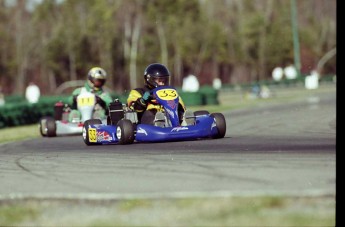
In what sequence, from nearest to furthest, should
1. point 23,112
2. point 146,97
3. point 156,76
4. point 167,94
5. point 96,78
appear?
point 167,94 → point 146,97 → point 156,76 → point 96,78 → point 23,112

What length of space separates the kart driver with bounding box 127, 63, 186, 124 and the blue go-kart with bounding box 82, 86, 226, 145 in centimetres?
12

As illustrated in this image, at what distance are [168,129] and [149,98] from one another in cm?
87

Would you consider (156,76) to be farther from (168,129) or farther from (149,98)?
(168,129)

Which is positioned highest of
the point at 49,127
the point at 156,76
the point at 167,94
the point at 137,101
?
the point at 156,76

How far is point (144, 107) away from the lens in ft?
48.0

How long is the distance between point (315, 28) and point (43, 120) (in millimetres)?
89750

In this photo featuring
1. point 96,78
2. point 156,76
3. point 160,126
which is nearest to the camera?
point 160,126

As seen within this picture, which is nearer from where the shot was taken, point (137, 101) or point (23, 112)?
point (137, 101)

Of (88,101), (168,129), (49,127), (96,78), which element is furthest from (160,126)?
(49,127)

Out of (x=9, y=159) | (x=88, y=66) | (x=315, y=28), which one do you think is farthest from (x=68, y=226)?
(x=315, y=28)

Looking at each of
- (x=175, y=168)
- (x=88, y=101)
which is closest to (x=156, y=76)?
(x=88, y=101)

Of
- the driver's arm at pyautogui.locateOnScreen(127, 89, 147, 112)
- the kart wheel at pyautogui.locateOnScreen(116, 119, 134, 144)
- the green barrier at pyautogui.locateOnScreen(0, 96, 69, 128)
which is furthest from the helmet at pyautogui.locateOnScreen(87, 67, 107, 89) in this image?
the green barrier at pyautogui.locateOnScreen(0, 96, 69, 128)

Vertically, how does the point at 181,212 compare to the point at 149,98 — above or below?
below

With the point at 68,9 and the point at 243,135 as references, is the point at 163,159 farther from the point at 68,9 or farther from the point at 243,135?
the point at 68,9
